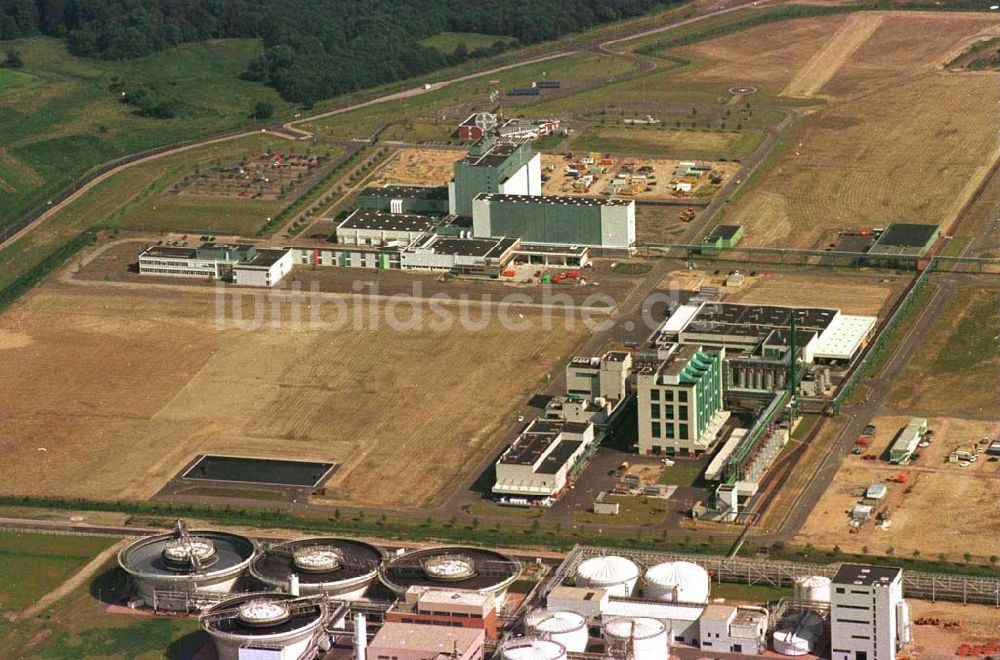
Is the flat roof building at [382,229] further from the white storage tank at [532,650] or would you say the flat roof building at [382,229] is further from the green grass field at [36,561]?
the white storage tank at [532,650]

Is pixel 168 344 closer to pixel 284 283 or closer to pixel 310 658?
pixel 284 283

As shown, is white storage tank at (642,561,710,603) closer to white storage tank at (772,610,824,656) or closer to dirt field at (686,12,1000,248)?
white storage tank at (772,610,824,656)

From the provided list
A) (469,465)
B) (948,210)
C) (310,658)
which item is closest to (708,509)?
(469,465)

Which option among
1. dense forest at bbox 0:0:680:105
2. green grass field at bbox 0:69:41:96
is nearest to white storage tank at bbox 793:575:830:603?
dense forest at bbox 0:0:680:105

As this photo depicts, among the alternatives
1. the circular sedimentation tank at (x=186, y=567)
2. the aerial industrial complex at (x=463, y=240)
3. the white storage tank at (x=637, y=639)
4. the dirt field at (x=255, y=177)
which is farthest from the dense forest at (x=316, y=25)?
the white storage tank at (x=637, y=639)

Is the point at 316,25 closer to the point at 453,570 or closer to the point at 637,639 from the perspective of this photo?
the point at 453,570
